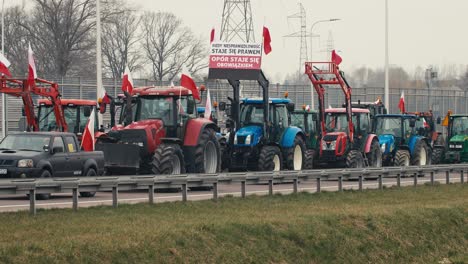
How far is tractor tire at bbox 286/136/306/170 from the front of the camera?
37.4 meters

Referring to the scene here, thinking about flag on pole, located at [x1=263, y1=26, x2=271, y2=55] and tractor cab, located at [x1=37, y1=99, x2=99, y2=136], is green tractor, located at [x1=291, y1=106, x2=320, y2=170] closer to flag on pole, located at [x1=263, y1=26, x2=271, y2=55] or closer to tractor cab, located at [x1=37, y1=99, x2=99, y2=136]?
flag on pole, located at [x1=263, y1=26, x2=271, y2=55]

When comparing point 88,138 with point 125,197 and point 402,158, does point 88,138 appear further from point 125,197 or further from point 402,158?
point 402,158

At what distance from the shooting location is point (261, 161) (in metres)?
36.1

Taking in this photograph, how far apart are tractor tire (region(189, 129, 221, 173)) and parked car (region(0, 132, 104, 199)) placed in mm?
3231

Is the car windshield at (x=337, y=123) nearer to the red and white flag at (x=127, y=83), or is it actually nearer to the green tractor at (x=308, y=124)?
the green tractor at (x=308, y=124)

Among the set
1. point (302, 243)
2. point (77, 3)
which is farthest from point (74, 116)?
point (77, 3)

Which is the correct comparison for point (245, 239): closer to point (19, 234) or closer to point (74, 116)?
point (19, 234)

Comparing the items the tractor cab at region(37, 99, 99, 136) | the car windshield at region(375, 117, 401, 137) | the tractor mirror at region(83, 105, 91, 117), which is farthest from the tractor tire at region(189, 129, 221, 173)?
the car windshield at region(375, 117, 401, 137)

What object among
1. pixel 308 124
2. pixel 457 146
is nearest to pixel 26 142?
pixel 308 124

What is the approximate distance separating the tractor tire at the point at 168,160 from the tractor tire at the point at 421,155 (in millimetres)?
15904

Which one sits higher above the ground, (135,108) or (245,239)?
(135,108)

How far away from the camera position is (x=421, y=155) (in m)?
45.6

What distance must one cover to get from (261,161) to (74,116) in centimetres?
630

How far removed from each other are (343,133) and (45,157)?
15.8m
